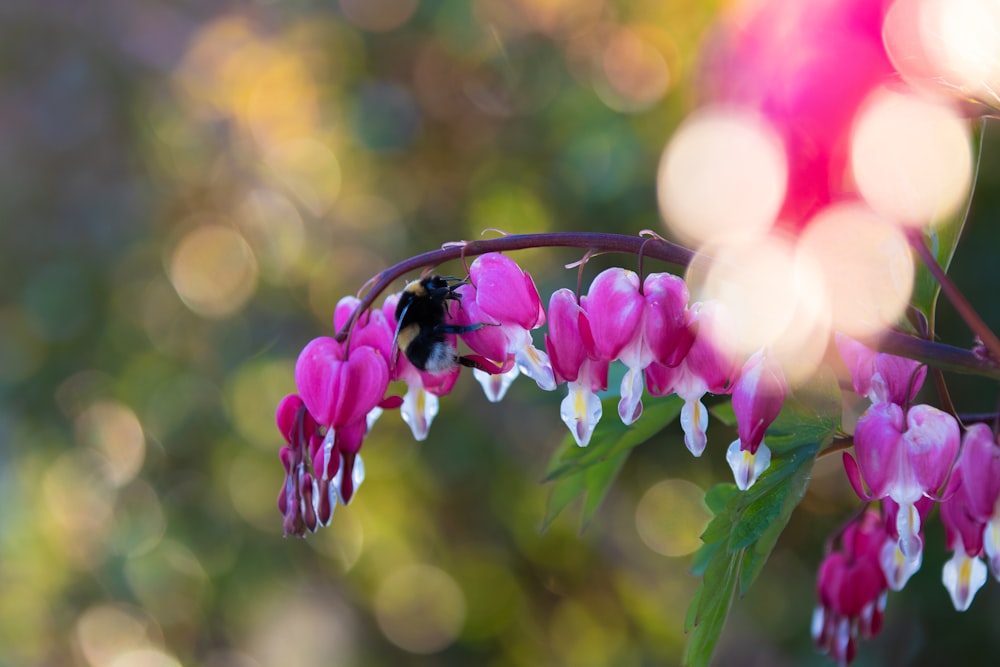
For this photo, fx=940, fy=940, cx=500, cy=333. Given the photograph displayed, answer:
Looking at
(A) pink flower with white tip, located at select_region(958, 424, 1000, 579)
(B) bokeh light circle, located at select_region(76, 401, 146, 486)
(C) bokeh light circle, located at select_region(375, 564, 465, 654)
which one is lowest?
(C) bokeh light circle, located at select_region(375, 564, 465, 654)

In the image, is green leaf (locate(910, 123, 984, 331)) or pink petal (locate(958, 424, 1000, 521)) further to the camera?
green leaf (locate(910, 123, 984, 331))

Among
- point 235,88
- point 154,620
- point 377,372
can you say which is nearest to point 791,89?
point 377,372

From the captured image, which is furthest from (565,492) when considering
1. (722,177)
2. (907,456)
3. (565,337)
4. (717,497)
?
(722,177)

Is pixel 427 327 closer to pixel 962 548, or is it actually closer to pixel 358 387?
pixel 358 387

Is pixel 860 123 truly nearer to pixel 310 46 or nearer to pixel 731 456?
pixel 731 456

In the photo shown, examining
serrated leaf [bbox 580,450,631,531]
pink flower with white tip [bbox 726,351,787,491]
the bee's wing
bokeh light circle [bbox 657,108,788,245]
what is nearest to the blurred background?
bokeh light circle [bbox 657,108,788,245]

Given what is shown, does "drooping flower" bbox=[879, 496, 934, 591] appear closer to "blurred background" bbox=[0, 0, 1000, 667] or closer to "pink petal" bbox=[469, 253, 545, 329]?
"pink petal" bbox=[469, 253, 545, 329]

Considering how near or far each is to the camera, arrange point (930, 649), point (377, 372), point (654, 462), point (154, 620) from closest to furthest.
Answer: point (377, 372) < point (930, 649) < point (654, 462) < point (154, 620)

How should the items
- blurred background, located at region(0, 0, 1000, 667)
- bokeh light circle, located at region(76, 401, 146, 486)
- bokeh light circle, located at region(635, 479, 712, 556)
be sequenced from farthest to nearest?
bokeh light circle, located at region(76, 401, 146, 486)
bokeh light circle, located at region(635, 479, 712, 556)
blurred background, located at region(0, 0, 1000, 667)
